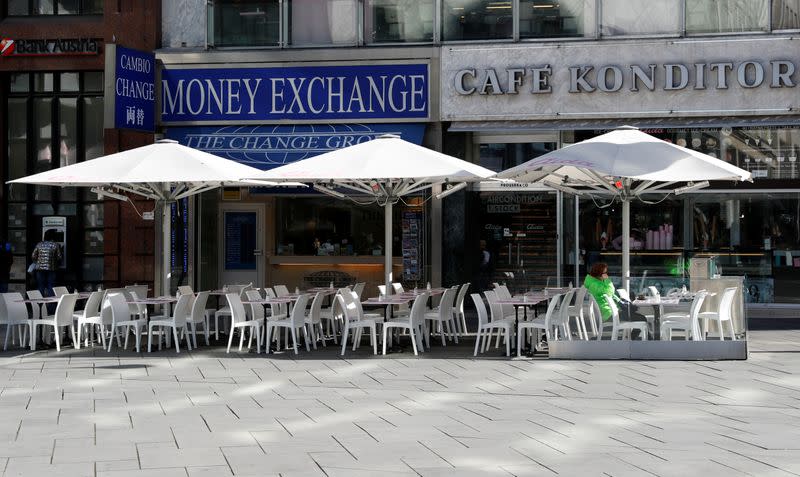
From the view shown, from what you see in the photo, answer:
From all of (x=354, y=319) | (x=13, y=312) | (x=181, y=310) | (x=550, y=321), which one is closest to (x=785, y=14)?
(x=550, y=321)

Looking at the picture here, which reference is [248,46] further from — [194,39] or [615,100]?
[615,100]

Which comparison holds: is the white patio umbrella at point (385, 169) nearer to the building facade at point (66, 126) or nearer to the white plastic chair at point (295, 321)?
the white plastic chair at point (295, 321)

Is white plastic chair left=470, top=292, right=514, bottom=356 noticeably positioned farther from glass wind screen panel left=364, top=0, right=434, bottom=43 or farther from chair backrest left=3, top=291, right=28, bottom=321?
glass wind screen panel left=364, top=0, right=434, bottom=43

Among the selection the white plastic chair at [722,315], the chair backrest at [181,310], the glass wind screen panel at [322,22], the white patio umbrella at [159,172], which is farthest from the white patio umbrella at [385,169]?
the glass wind screen panel at [322,22]

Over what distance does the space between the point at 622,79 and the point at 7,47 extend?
12.2 meters

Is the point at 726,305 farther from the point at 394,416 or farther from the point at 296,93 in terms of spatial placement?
the point at 296,93

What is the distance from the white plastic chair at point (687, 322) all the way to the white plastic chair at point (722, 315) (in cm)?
12

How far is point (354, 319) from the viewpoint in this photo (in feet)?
55.2

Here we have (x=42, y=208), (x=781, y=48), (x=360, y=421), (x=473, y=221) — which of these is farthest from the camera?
(x=42, y=208)

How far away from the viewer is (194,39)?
24.0 m

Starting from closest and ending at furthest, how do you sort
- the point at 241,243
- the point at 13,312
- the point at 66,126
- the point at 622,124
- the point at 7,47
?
the point at 13,312 < the point at 622,124 < the point at 7,47 < the point at 241,243 < the point at 66,126

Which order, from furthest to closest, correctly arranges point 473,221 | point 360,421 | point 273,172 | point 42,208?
point 42,208
point 473,221
point 273,172
point 360,421

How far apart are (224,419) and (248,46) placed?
1435cm

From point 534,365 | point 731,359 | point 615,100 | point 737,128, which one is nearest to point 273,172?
point 534,365
